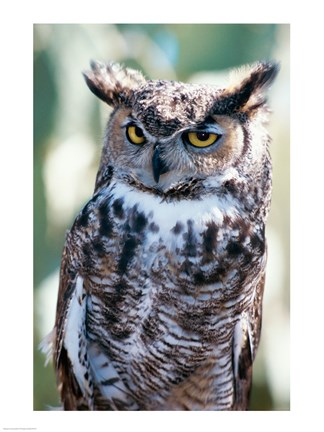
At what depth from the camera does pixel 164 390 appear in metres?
1.70

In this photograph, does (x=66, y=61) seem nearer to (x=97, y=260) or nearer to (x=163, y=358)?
(x=97, y=260)

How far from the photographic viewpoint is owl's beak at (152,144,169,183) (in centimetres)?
145

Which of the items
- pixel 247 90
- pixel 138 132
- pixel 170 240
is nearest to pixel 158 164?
pixel 138 132

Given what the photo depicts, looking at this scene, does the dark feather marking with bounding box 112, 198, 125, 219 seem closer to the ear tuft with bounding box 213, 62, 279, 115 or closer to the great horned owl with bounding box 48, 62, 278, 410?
the great horned owl with bounding box 48, 62, 278, 410

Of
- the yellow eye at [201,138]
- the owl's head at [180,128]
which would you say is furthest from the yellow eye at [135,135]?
the yellow eye at [201,138]

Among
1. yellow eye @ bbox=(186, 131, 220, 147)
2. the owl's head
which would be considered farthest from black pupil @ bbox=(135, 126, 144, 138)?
yellow eye @ bbox=(186, 131, 220, 147)

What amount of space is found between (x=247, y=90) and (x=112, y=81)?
368mm

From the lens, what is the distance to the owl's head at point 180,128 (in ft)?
4.69

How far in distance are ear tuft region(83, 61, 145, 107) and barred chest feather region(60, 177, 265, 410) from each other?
24cm

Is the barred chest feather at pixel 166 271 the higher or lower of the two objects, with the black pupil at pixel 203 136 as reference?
lower

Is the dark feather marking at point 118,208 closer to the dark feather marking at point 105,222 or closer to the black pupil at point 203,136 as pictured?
the dark feather marking at point 105,222

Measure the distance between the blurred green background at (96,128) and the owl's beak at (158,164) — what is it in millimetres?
230

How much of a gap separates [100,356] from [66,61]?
85 centimetres
